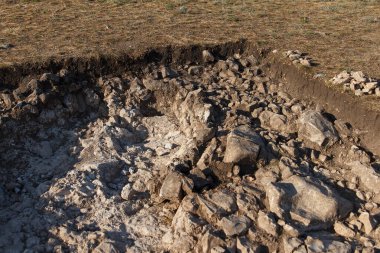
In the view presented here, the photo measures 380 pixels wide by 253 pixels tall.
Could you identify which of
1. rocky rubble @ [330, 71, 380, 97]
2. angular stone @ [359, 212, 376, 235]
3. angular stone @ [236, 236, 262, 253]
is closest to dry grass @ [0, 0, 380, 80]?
rocky rubble @ [330, 71, 380, 97]

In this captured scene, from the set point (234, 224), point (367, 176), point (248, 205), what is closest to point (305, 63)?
point (367, 176)

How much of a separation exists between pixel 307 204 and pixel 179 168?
218 centimetres

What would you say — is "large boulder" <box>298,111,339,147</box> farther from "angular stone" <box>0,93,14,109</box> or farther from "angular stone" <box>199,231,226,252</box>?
"angular stone" <box>0,93,14,109</box>

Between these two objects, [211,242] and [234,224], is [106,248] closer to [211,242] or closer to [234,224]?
[211,242]

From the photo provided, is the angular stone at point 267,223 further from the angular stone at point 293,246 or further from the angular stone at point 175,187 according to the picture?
the angular stone at point 175,187

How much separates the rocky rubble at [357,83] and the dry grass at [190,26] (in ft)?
1.46

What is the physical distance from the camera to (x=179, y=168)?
8.00 meters

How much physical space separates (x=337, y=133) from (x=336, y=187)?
1.22m

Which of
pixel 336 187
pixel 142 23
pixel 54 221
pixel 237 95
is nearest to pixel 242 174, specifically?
pixel 336 187

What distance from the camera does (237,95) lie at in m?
9.50

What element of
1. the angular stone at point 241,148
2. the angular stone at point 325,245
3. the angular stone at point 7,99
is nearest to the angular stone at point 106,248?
the angular stone at point 241,148

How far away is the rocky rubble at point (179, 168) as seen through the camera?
22.9 ft

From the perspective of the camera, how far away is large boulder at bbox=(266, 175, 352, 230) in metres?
7.04

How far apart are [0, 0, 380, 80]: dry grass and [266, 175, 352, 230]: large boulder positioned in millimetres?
3274
